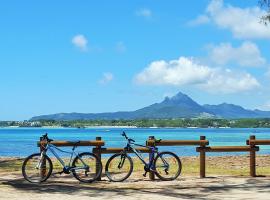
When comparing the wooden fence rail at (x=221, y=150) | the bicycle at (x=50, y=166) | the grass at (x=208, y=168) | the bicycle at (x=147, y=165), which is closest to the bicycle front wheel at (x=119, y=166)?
the bicycle at (x=147, y=165)

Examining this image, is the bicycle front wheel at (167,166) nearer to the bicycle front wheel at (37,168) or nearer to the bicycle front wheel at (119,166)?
the bicycle front wheel at (119,166)

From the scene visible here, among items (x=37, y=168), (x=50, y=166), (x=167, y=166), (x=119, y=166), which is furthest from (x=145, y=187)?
(x=37, y=168)

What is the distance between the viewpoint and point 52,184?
16.1 meters

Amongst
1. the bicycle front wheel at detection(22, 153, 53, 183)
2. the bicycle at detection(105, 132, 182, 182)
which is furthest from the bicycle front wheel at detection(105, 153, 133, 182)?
the bicycle front wheel at detection(22, 153, 53, 183)

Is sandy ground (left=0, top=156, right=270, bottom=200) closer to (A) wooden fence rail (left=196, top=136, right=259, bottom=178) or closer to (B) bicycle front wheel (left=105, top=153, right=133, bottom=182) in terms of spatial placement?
(B) bicycle front wheel (left=105, top=153, right=133, bottom=182)

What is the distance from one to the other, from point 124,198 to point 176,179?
4.71 m

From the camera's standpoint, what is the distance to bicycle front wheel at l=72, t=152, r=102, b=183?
1673 cm

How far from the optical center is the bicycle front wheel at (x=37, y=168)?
16.7 m

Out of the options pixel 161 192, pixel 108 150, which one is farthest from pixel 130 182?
pixel 161 192

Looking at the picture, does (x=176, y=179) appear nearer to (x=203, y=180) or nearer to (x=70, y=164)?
(x=203, y=180)

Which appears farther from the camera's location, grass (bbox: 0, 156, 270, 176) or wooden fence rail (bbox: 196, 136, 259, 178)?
grass (bbox: 0, 156, 270, 176)

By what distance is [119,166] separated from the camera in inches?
687

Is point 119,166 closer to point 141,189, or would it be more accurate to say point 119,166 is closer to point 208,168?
point 141,189

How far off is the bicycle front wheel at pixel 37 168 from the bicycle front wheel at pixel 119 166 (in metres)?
1.74
